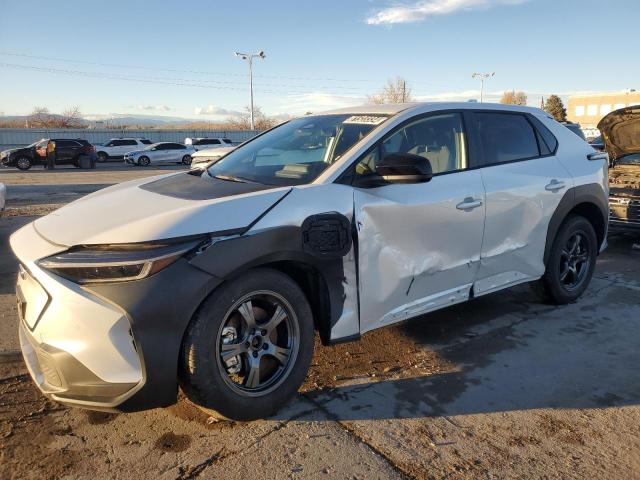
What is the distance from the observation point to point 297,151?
3.66m

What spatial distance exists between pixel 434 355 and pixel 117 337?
91.7 inches

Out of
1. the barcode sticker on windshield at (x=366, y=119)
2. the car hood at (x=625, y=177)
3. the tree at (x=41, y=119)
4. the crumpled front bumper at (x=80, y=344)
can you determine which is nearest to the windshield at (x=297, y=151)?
the barcode sticker on windshield at (x=366, y=119)

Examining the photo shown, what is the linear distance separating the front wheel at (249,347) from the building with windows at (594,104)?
8540cm

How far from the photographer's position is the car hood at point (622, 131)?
7.62 m

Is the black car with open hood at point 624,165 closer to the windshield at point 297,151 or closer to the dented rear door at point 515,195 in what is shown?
the dented rear door at point 515,195

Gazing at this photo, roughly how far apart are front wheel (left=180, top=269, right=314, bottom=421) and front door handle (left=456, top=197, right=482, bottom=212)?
4.63ft

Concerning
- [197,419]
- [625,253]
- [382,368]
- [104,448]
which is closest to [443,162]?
[382,368]

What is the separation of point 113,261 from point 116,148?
120ft

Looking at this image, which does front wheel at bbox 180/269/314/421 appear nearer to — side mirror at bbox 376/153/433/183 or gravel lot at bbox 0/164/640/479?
gravel lot at bbox 0/164/640/479

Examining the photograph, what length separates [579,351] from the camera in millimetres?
3979

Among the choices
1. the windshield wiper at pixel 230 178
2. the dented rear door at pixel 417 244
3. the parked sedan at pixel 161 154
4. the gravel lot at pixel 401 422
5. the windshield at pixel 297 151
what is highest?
the parked sedan at pixel 161 154

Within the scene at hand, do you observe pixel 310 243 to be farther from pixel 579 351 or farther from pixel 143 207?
pixel 579 351

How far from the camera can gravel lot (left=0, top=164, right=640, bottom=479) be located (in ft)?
8.52

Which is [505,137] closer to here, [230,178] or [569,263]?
[569,263]
